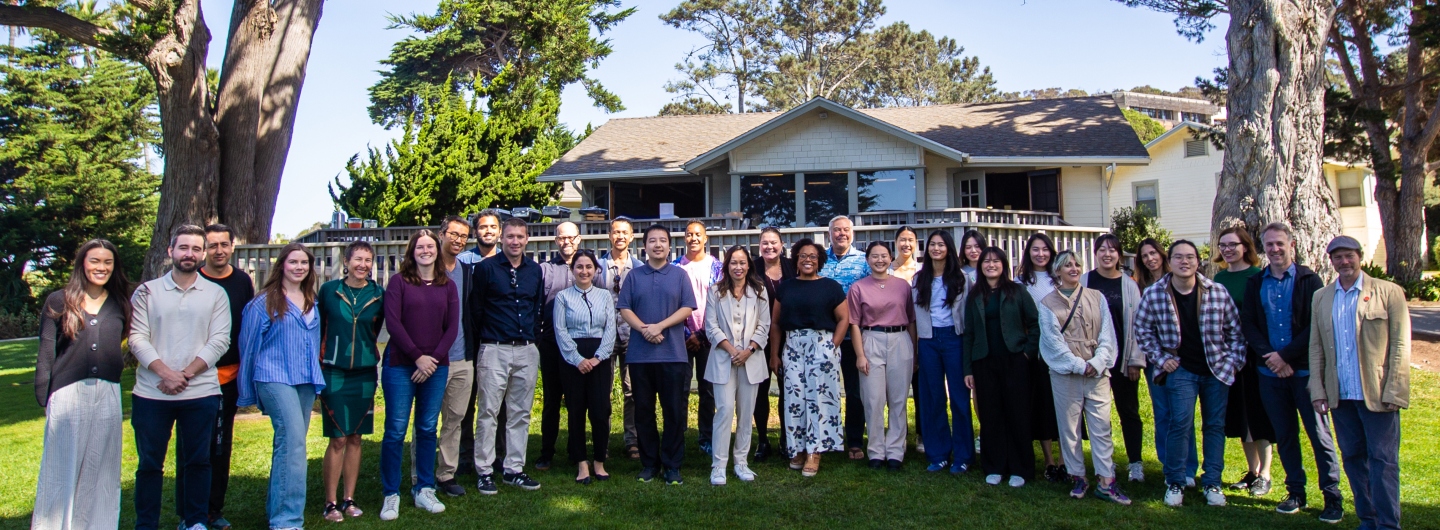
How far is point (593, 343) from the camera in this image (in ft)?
18.6

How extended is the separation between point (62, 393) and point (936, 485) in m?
4.82

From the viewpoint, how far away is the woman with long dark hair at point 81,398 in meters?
4.21

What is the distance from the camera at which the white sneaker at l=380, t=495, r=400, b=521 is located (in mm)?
4941

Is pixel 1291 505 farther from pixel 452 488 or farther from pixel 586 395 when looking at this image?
pixel 452 488

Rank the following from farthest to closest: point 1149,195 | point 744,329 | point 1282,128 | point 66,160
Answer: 1. point 66,160
2. point 1149,195
3. point 1282,128
4. point 744,329

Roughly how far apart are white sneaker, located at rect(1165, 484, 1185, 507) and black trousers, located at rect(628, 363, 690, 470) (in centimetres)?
295

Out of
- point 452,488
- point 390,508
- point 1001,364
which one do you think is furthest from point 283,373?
point 1001,364

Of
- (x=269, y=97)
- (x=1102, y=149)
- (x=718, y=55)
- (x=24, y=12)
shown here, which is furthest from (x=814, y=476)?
(x=718, y=55)

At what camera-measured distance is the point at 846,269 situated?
646 centimetres

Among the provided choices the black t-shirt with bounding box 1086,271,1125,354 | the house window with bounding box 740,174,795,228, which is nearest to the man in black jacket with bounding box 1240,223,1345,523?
the black t-shirt with bounding box 1086,271,1125,354

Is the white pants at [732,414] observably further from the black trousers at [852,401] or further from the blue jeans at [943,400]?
the blue jeans at [943,400]

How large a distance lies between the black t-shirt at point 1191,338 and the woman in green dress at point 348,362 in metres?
4.60

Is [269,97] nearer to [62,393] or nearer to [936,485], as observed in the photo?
[62,393]

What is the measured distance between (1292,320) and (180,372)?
5948mm
